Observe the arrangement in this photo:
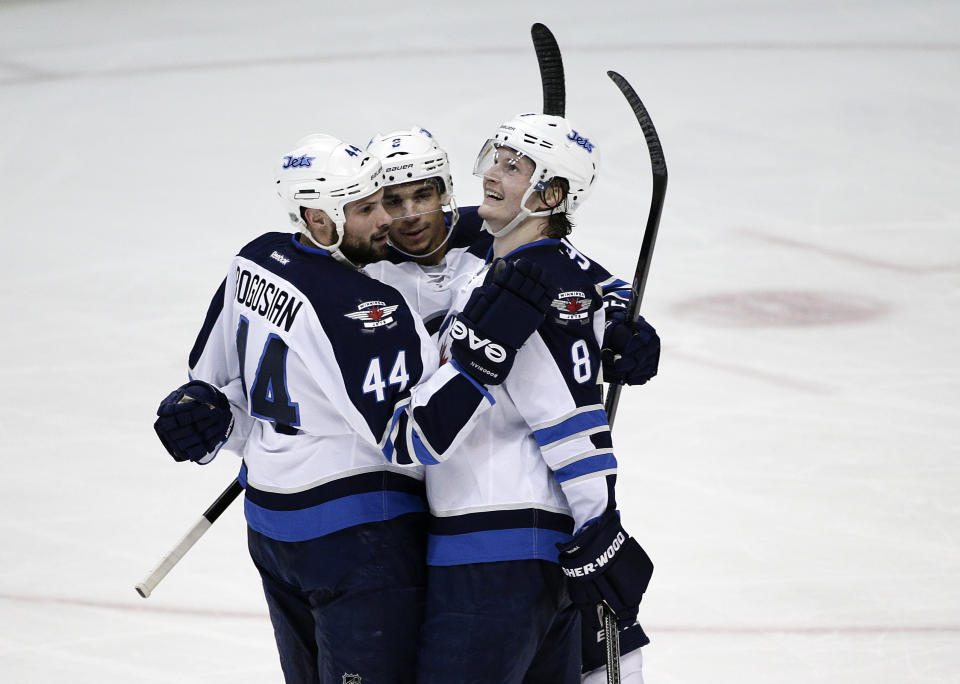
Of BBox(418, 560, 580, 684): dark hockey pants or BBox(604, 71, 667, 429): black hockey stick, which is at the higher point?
BBox(604, 71, 667, 429): black hockey stick

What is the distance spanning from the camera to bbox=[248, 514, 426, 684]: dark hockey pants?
7.29ft

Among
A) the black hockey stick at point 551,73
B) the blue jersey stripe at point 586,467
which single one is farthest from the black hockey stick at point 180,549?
the black hockey stick at point 551,73

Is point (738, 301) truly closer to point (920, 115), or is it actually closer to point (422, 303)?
point (920, 115)

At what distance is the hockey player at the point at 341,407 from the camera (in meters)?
2.12

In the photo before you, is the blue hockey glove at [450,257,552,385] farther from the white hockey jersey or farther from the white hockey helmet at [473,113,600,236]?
the white hockey helmet at [473,113,600,236]

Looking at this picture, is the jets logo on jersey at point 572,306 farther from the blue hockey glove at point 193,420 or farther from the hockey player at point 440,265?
the blue hockey glove at point 193,420

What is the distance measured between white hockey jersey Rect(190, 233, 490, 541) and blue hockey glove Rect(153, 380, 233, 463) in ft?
0.21

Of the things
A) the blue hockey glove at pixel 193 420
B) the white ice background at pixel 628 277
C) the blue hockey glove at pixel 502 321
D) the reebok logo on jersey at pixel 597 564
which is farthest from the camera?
the white ice background at pixel 628 277

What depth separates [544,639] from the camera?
2.38 m

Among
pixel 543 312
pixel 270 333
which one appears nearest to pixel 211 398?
pixel 270 333

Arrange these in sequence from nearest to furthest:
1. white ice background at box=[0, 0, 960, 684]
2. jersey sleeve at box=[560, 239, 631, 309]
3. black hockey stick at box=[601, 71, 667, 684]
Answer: black hockey stick at box=[601, 71, 667, 684] < jersey sleeve at box=[560, 239, 631, 309] < white ice background at box=[0, 0, 960, 684]

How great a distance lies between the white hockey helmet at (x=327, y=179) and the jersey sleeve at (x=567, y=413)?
38 cm

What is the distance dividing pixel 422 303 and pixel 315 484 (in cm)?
43

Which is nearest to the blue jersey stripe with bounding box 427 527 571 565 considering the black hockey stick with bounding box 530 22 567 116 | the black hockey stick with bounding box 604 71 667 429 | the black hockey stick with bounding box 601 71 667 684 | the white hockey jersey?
the white hockey jersey
